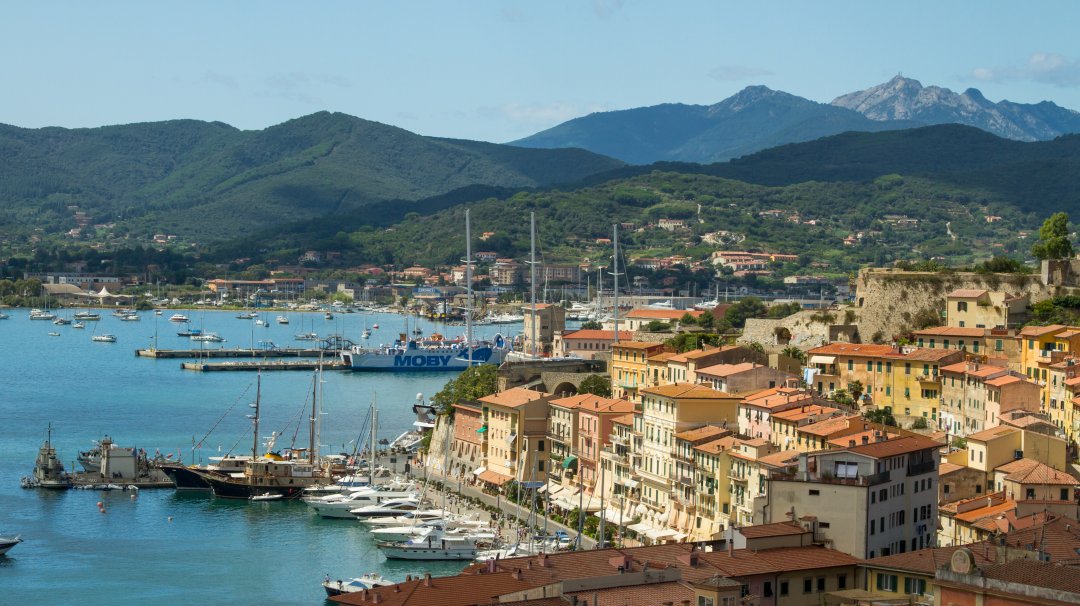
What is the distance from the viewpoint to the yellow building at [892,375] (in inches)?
1443

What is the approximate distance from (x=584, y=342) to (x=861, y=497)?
40.9 m

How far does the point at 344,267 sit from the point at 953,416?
149 meters

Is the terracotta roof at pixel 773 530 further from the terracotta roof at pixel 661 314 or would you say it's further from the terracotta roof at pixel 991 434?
the terracotta roof at pixel 661 314

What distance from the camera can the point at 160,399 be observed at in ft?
230

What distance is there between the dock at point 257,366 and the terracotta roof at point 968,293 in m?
49.7

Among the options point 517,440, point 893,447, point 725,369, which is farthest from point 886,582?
point 517,440

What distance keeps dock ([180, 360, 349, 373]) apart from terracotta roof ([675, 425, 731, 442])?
54.8 metres

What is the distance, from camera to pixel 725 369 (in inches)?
1517

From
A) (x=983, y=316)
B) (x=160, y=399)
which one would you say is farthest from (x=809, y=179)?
(x=983, y=316)

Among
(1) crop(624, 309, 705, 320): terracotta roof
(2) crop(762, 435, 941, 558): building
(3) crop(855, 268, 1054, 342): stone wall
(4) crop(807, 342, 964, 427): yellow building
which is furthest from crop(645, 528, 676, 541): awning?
(1) crop(624, 309, 705, 320): terracotta roof

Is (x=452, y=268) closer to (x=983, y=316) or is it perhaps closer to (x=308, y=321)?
(x=308, y=321)

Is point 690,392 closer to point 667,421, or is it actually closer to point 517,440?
point 667,421

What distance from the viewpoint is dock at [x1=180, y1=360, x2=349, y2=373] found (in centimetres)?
8794

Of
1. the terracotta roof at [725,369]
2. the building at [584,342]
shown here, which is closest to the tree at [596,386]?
the terracotta roof at [725,369]
